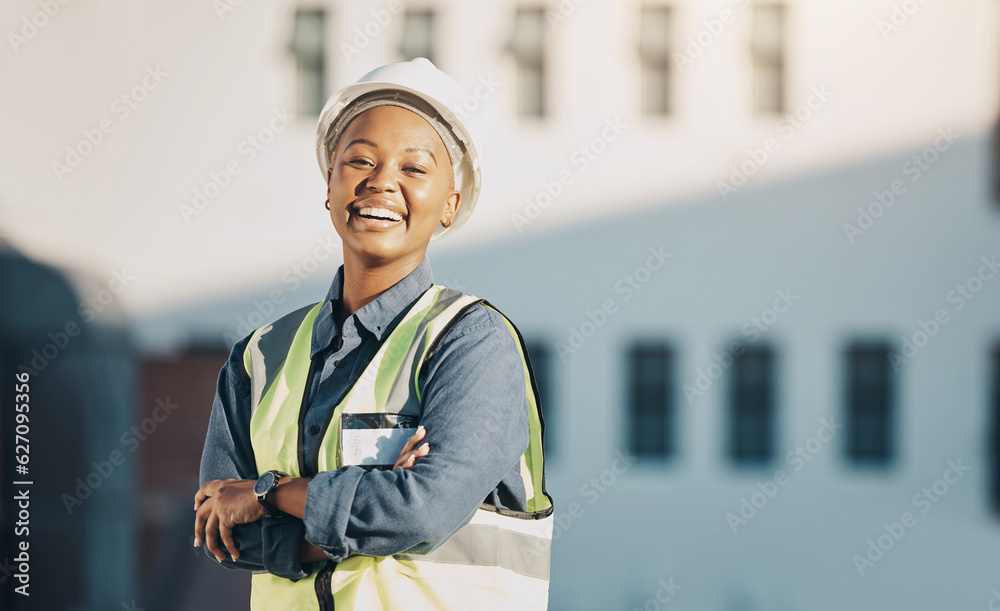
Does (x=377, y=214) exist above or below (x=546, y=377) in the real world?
above

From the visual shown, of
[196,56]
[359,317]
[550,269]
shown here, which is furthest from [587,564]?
[359,317]

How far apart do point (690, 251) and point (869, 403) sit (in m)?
1.39

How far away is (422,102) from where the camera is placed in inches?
57.4

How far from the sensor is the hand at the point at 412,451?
4.07 feet

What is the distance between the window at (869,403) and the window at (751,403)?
45cm

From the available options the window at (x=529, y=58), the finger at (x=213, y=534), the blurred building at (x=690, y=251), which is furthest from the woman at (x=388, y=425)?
the window at (x=529, y=58)

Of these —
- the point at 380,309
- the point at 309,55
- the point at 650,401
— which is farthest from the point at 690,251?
the point at 380,309

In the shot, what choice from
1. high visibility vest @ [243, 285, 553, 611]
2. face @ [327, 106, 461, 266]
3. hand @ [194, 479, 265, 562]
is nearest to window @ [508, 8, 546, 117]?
face @ [327, 106, 461, 266]

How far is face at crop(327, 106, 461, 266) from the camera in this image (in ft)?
4.60

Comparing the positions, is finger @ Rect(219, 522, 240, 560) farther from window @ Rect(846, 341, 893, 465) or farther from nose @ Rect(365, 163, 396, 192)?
window @ Rect(846, 341, 893, 465)

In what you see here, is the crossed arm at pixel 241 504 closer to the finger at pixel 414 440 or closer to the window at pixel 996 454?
the finger at pixel 414 440

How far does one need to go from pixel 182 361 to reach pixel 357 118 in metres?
3.69

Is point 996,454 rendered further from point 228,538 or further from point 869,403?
point 228,538

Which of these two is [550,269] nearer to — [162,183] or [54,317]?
[162,183]
